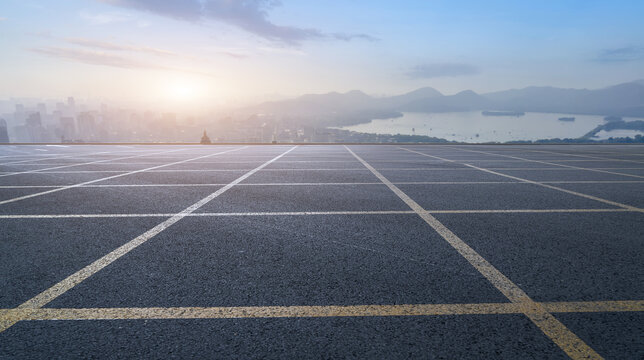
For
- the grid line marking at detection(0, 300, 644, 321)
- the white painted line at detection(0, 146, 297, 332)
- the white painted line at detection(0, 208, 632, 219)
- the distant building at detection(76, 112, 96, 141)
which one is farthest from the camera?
the distant building at detection(76, 112, 96, 141)

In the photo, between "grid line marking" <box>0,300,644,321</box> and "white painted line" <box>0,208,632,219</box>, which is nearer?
"grid line marking" <box>0,300,644,321</box>

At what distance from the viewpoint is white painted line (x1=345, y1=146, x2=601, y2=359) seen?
Answer: 197cm

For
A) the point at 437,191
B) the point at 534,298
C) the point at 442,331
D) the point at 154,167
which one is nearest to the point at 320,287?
the point at 442,331

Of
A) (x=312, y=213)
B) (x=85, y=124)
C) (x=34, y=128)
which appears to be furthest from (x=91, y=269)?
(x=34, y=128)

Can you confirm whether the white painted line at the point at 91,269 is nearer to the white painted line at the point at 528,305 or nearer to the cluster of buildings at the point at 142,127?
the white painted line at the point at 528,305

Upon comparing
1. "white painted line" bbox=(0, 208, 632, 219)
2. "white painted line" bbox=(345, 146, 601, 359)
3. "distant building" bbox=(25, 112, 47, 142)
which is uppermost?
"distant building" bbox=(25, 112, 47, 142)

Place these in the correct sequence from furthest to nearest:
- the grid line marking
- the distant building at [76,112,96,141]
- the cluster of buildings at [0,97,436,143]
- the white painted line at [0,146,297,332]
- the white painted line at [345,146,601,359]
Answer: the distant building at [76,112,96,141], the cluster of buildings at [0,97,436,143], the white painted line at [0,146,297,332], the grid line marking, the white painted line at [345,146,601,359]

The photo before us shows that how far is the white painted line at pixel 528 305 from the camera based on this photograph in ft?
6.46

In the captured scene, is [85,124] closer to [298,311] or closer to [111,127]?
[111,127]

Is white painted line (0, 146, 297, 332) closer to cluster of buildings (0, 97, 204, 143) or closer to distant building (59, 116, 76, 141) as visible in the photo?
cluster of buildings (0, 97, 204, 143)

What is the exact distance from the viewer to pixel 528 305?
96.1 inches

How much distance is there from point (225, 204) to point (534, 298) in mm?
4498

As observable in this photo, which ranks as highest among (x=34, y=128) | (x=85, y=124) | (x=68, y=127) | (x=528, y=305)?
(x=85, y=124)

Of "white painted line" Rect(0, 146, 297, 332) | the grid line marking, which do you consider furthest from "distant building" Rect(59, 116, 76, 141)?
the grid line marking
